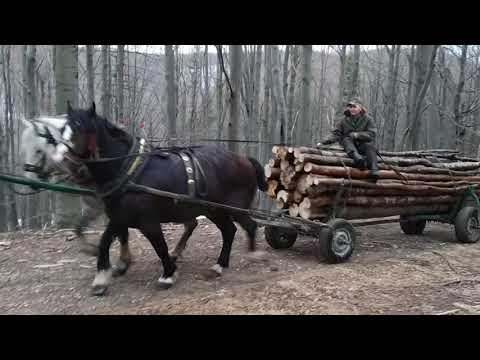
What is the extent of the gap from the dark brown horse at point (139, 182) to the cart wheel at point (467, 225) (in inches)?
180

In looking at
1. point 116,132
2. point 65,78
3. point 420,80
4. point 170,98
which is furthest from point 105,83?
point 420,80

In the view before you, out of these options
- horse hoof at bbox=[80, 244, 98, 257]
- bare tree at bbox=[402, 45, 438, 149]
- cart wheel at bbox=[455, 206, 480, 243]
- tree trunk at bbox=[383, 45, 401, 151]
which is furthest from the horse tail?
tree trunk at bbox=[383, 45, 401, 151]

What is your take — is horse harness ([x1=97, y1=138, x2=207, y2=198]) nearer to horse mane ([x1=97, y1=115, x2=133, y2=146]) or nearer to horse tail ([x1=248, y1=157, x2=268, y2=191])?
horse mane ([x1=97, y1=115, x2=133, y2=146])

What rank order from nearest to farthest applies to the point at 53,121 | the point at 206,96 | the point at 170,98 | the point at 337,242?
the point at 53,121 → the point at 337,242 → the point at 170,98 → the point at 206,96

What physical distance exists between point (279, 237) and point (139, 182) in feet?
9.42

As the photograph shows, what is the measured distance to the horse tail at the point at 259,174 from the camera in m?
6.05

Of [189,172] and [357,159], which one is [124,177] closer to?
[189,172]

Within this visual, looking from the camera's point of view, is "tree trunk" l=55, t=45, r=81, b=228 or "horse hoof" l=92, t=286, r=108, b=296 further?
"tree trunk" l=55, t=45, r=81, b=228

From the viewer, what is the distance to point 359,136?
252 inches

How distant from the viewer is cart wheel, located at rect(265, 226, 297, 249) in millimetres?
6633

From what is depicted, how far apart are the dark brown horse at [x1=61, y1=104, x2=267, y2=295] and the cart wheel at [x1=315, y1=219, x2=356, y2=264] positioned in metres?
1.41

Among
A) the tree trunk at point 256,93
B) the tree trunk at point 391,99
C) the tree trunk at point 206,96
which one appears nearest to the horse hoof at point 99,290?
the tree trunk at point 206,96

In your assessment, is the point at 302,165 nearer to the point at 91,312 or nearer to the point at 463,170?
the point at 91,312

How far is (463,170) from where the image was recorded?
8.02 meters
